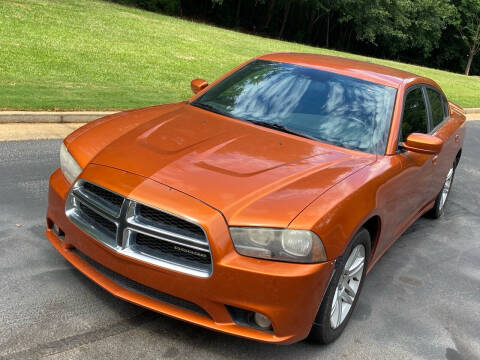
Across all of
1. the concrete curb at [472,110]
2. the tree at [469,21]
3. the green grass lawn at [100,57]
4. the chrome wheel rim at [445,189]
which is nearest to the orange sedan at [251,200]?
the chrome wheel rim at [445,189]

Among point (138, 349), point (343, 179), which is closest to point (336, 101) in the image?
point (343, 179)

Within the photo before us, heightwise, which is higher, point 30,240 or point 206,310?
point 206,310

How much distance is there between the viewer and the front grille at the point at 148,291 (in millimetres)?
3105

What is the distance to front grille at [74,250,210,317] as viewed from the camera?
3.11 meters

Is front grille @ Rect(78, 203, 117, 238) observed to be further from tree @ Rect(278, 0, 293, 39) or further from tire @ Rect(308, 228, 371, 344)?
tree @ Rect(278, 0, 293, 39)

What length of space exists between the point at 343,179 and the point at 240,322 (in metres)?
1.13

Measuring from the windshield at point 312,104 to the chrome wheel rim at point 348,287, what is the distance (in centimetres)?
90

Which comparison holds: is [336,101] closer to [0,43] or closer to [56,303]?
[56,303]

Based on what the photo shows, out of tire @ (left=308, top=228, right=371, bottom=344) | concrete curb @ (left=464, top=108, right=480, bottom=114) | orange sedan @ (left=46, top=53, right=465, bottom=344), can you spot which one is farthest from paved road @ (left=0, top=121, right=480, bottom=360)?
concrete curb @ (left=464, top=108, right=480, bottom=114)

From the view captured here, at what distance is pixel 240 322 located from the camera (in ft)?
10.1

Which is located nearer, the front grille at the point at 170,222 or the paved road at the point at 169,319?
the front grille at the point at 170,222

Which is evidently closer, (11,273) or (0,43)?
(11,273)

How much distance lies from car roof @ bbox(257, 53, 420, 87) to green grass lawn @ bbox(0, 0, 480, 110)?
16.0 ft

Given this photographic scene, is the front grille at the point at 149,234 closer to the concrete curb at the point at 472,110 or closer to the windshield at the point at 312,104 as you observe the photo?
the windshield at the point at 312,104
